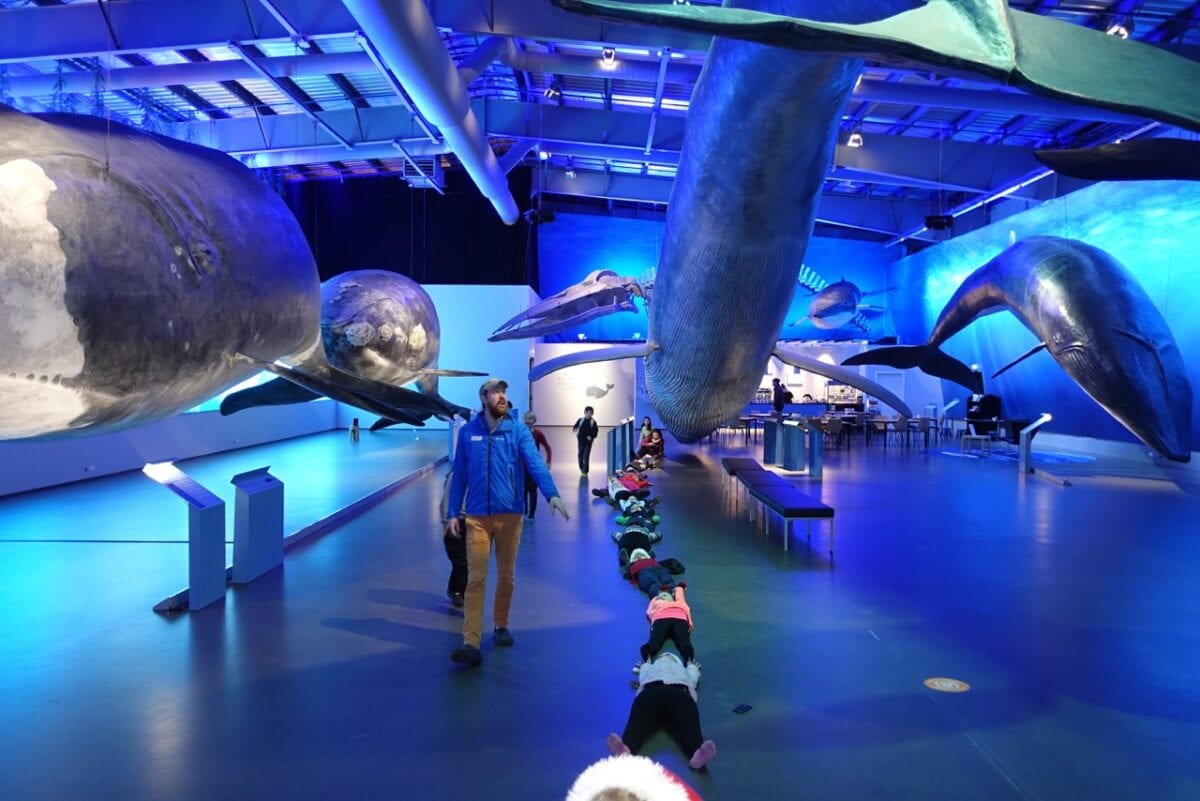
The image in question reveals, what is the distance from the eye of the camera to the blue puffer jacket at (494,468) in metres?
4.61

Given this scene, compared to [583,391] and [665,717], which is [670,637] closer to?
[665,717]

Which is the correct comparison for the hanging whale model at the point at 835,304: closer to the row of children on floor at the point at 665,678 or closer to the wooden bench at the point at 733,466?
the wooden bench at the point at 733,466

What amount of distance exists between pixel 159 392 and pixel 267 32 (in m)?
10.5

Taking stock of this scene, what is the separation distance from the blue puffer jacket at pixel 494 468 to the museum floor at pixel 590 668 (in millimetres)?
911

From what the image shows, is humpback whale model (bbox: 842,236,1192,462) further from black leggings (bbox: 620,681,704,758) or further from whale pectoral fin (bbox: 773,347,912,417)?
black leggings (bbox: 620,681,704,758)

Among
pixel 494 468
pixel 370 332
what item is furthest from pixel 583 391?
pixel 494 468

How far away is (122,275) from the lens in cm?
242

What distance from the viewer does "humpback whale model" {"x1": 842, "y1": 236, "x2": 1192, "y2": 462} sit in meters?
9.09

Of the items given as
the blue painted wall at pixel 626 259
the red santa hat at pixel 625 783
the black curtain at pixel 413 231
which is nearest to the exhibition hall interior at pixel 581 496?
the red santa hat at pixel 625 783

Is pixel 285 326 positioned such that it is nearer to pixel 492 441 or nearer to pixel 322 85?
pixel 492 441

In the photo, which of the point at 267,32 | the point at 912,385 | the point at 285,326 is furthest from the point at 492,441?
the point at 912,385

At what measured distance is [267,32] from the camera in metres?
11.3

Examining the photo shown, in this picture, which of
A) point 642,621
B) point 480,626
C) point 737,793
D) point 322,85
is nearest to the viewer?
point 737,793

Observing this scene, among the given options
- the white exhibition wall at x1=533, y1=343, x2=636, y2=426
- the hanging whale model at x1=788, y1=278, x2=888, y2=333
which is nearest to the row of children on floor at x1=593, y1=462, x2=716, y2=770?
the hanging whale model at x1=788, y1=278, x2=888, y2=333
